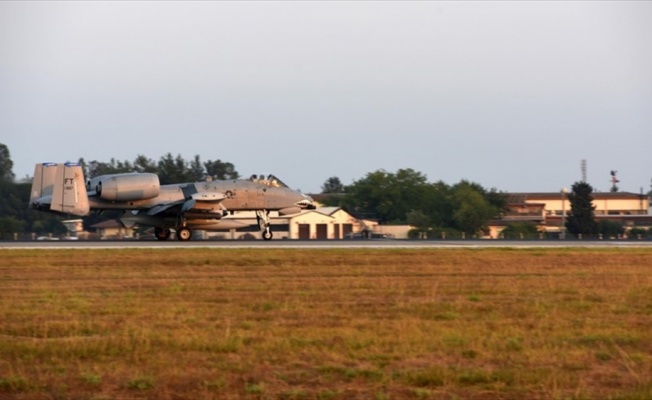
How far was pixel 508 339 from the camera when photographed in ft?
42.1

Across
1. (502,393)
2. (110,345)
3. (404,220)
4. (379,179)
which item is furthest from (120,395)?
(379,179)

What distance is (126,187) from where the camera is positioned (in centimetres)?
3888

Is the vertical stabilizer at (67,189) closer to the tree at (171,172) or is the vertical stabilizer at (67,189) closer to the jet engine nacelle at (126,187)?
the jet engine nacelle at (126,187)

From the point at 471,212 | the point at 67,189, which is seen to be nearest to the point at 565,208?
the point at 471,212

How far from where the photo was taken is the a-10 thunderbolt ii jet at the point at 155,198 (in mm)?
38062

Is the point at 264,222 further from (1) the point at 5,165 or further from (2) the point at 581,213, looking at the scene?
(2) the point at 581,213

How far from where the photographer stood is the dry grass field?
404 inches

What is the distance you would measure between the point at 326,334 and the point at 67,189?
1060 inches

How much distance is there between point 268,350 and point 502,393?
3.39 m

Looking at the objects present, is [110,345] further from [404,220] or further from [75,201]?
[404,220]

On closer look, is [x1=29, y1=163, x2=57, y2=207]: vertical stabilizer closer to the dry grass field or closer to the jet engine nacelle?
the jet engine nacelle

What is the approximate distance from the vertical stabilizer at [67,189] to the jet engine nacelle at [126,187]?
38.8 inches

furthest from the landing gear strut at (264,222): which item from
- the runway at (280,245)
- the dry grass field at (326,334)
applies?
the dry grass field at (326,334)

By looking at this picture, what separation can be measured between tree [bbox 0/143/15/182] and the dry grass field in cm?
3228
